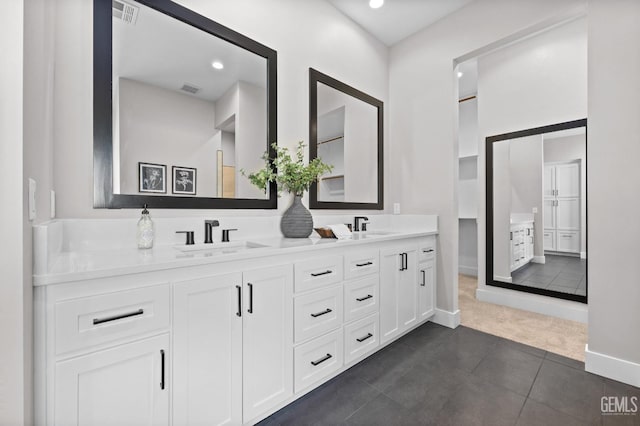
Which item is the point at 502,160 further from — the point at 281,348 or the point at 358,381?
the point at 281,348

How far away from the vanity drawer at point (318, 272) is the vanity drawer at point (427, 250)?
3.51 ft

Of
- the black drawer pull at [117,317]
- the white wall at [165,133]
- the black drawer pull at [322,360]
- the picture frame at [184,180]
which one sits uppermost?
the white wall at [165,133]

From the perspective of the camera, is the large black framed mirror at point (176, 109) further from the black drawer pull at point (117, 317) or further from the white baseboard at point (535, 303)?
the white baseboard at point (535, 303)

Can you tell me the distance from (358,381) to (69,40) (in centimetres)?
243

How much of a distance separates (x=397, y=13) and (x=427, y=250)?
228 cm

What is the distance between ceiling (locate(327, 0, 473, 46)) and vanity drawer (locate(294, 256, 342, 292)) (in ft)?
7.75

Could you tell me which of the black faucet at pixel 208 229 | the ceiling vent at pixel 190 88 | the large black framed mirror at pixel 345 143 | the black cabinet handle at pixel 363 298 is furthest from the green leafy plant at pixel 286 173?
the black cabinet handle at pixel 363 298

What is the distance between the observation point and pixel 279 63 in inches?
84.5

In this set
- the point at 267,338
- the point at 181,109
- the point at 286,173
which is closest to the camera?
the point at 267,338

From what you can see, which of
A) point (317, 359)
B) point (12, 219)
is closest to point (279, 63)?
point (12, 219)

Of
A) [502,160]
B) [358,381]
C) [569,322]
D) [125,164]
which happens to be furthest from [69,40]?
[569,322]

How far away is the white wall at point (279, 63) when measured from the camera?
1318mm

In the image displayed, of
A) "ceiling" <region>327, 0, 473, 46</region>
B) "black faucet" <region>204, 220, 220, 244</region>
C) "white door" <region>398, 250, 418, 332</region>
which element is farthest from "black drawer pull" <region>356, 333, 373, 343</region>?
"ceiling" <region>327, 0, 473, 46</region>

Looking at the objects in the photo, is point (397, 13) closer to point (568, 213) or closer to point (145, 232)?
point (568, 213)
